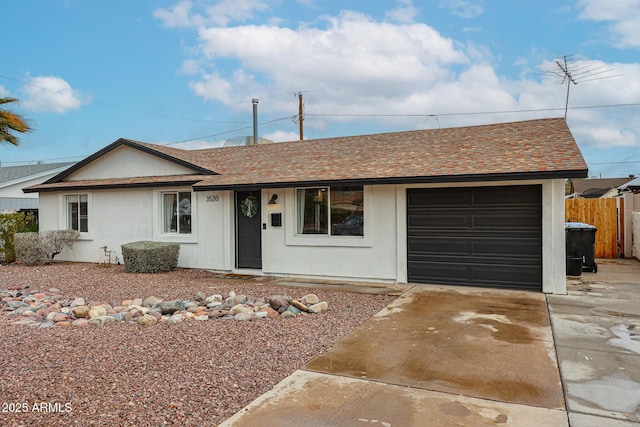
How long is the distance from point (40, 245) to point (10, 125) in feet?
11.8

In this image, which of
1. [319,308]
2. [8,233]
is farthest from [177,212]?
[319,308]

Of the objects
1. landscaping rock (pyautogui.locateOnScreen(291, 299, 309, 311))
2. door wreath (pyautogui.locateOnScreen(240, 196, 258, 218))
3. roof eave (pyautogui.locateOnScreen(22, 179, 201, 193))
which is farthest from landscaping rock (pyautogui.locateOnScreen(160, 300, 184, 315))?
roof eave (pyautogui.locateOnScreen(22, 179, 201, 193))

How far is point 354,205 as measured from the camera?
10.4 m

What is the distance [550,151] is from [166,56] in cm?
1308

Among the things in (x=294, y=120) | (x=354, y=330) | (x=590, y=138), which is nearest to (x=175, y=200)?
(x=354, y=330)

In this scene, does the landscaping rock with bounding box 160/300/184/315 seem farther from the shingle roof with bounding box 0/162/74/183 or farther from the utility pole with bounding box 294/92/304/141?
the shingle roof with bounding box 0/162/74/183

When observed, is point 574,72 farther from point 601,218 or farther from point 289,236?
point 289,236

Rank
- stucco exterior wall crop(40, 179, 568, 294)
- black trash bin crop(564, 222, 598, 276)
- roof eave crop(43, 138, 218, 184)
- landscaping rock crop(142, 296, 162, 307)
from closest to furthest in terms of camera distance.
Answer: landscaping rock crop(142, 296, 162, 307), stucco exterior wall crop(40, 179, 568, 294), black trash bin crop(564, 222, 598, 276), roof eave crop(43, 138, 218, 184)

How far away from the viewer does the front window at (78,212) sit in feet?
46.9

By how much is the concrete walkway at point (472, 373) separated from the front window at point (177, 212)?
24.3 feet

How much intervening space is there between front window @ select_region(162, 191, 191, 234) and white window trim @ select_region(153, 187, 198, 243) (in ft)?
0.31

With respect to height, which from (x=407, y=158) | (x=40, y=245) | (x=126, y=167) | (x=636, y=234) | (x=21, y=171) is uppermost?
(x=21, y=171)

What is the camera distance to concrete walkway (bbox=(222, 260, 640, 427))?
3.53m

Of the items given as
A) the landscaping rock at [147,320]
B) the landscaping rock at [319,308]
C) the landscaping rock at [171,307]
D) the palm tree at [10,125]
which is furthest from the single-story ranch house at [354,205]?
the landscaping rock at [147,320]
